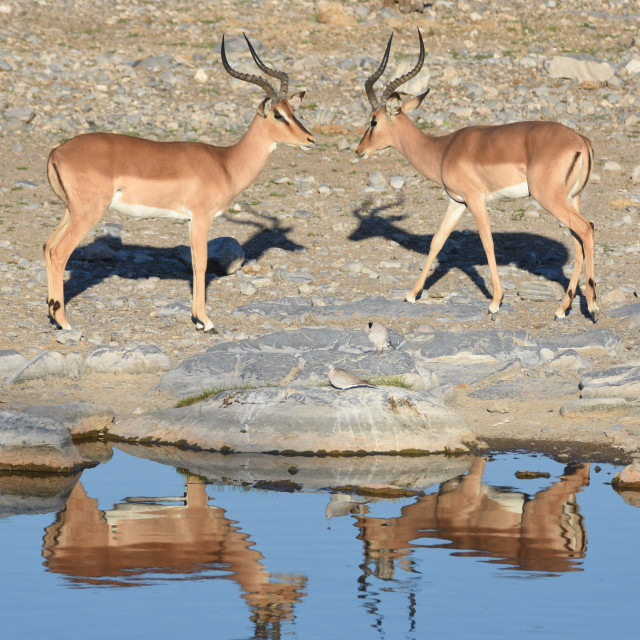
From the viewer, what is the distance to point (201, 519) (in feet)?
25.3

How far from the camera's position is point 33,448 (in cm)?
877

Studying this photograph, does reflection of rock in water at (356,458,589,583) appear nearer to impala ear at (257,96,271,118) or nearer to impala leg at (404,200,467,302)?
impala leg at (404,200,467,302)

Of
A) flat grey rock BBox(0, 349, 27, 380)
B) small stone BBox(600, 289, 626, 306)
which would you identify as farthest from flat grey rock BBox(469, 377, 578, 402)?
flat grey rock BBox(0, 349, 27, 380)

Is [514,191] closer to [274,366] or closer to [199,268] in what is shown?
[199,268]

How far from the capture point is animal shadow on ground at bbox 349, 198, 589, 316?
1488cm

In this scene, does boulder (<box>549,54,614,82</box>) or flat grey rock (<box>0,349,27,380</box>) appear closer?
flat grey rock (<box>0,349,27,380</box>)

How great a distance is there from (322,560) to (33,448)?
2727 mm

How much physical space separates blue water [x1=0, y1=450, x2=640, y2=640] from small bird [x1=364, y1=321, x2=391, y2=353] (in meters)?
2.45

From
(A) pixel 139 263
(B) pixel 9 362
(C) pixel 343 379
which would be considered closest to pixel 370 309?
(A) pixel 139 263

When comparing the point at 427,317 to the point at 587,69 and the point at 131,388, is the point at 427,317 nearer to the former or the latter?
the point at 131,388

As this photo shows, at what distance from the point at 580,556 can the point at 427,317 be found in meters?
6.13

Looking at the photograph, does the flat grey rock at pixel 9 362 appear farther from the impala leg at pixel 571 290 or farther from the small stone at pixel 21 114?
the small stone at pixel 21 114

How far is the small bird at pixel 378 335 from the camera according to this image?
11031mm

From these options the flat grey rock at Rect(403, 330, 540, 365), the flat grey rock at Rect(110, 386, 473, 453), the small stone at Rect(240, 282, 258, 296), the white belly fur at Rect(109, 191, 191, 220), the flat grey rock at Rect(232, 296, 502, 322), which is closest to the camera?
the flat grey rock at Rect(110, 386, 473, 453)
